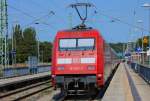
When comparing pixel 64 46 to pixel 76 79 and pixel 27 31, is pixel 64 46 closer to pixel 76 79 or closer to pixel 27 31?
pixel 76 79

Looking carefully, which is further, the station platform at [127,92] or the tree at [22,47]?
the tree at [22,47]

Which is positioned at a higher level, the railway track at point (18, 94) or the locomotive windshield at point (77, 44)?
the locomotive windshield at point (77, 44)

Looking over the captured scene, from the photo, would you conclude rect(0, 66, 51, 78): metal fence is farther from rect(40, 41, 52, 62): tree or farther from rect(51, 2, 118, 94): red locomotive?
rect(40, 41, 52, 62): tree

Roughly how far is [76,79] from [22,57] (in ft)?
299

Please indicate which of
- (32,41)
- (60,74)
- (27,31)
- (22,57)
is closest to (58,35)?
(60,74)

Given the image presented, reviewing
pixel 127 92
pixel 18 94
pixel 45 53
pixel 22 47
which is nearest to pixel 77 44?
pixel 127 92

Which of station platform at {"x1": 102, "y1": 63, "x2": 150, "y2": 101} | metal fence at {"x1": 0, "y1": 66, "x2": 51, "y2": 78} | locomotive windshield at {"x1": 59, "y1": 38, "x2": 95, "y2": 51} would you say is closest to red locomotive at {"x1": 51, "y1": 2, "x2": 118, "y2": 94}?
locomotive windshield at {"x1": 59, "y1": 38, "x2": 95, "y2": 51}

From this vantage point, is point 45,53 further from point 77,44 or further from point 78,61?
point 78,61

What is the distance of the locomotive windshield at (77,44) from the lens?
22.2 m

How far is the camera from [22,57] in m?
112

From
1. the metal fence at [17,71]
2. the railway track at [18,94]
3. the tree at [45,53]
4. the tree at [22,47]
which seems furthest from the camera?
the tree at [45,53]

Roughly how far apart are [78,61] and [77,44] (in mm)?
968

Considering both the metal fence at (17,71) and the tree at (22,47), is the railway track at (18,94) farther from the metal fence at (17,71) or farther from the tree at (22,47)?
the tree at (22,47)

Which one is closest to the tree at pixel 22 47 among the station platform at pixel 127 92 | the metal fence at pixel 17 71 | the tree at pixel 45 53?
the tree at pixel 45 53
